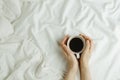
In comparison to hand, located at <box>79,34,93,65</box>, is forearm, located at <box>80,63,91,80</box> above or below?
below

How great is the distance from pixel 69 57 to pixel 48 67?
0.36 feet

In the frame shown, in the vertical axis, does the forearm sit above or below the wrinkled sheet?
below

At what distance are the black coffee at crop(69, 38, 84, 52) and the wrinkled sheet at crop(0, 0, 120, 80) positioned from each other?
8cm

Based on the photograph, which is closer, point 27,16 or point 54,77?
point 54,77

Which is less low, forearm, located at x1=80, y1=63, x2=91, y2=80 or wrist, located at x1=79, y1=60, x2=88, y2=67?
wrist, located at x1=79, y1=60, x2=88, y2=67

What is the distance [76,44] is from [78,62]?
0.09m

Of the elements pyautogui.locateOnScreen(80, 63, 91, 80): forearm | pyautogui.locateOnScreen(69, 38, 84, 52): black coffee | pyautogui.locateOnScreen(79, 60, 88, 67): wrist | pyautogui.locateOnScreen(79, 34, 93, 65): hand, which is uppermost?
pyautogui.locateOnScreen(69, 38, 84, 52): black coffee

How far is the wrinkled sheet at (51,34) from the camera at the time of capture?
109 centimetres

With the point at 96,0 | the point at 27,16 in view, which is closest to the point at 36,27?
the point at 27,16

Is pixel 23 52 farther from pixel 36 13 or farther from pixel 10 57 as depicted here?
pixel 36 13

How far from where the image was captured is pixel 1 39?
3.88 feet

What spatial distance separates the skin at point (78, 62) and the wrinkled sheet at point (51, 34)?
36mm

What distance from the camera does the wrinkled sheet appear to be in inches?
42.8

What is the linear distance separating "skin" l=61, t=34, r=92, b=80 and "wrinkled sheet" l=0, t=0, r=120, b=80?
0.12ft
